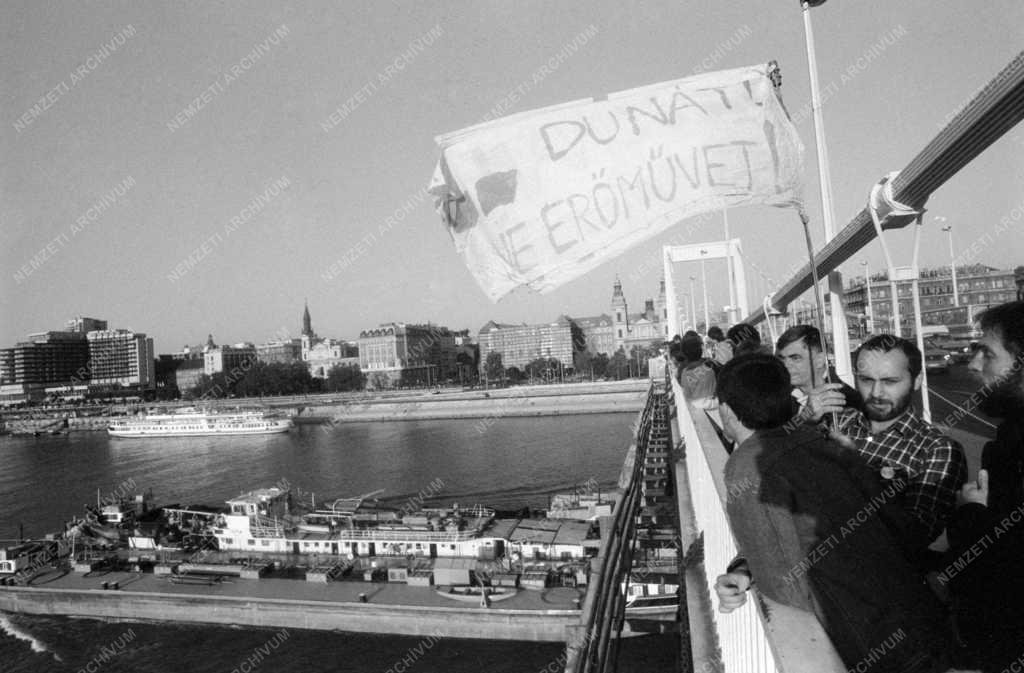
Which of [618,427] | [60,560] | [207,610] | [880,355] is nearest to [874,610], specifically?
[880,355]

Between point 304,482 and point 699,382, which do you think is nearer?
point 699,382

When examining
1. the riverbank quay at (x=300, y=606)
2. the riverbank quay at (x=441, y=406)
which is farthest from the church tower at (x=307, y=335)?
the riverbank quay at (x=300, y=606)

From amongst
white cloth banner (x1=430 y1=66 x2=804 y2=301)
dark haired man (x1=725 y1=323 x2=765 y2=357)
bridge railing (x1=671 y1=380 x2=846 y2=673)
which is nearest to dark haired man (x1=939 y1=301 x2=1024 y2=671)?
bridge railing (x1=671 y1=380 x2=846 y2=673)

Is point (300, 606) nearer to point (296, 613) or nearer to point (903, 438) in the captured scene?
point (296, 613)

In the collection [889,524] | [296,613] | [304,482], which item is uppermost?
[889,524]

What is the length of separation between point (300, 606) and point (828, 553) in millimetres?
14127

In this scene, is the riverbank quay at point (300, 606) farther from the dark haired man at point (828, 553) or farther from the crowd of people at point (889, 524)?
the dark haired man at point (828, 553)

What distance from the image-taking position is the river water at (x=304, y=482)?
39.7 ft

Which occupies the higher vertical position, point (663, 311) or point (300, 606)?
point (663, 311)

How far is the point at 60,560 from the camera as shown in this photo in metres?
17.2

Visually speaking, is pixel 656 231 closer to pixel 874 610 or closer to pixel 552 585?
pixel 874 610

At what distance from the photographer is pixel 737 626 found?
Answer: 1413 mm

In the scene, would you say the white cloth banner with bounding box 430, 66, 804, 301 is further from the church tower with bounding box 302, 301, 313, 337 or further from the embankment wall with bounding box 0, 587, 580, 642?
the church tower with bounding box 302, 301, 313, 337

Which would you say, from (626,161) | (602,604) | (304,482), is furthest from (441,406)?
(602,604)
